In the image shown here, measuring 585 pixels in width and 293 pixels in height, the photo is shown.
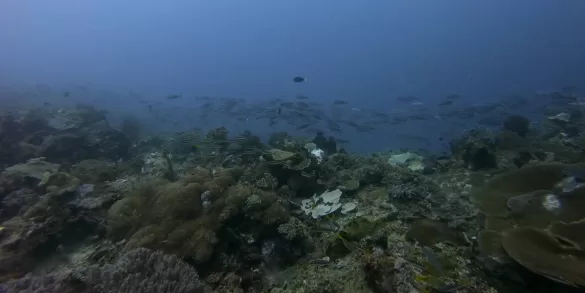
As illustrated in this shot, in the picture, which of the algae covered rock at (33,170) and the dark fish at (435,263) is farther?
the algae covered rock at (33,170)

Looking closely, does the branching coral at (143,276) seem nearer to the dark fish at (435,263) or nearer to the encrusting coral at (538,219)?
the dark fish at (435,263)

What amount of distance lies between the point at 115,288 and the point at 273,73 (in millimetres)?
196002

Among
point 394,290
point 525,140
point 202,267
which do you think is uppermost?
point 394,290

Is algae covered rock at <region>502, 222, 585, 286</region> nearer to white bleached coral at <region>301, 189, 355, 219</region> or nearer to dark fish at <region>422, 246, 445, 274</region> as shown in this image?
dark fish at <region>422, 246, 445, 274</region>

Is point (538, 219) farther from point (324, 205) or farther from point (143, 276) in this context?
point (143, 276)

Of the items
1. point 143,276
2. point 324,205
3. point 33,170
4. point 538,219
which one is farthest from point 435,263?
point 33,170

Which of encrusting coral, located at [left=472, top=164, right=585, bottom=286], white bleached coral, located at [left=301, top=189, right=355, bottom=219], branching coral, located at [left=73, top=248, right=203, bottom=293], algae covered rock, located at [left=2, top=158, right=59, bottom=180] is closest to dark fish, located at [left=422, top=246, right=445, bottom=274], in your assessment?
encrusting coral, located at [left=472, top=164, right=585, bottom=286]

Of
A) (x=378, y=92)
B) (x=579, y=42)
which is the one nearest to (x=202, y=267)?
(x=378, y=92)

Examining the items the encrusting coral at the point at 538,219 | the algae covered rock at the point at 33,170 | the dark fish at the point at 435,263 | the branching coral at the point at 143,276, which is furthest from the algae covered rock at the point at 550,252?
the algae covered rock at the point at 33,170

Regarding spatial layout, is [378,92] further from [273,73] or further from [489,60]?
[489,60]

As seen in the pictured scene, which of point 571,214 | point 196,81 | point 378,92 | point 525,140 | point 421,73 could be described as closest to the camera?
point 571,214

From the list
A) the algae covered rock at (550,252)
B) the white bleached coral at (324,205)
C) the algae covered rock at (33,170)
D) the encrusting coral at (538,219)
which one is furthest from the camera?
the algae covered rock at (33,170)

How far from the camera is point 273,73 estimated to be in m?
194

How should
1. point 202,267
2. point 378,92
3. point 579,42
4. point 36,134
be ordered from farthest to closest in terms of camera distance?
1. point 579,42
2. point 378,92
3. point 36,134
4. point 202,267
